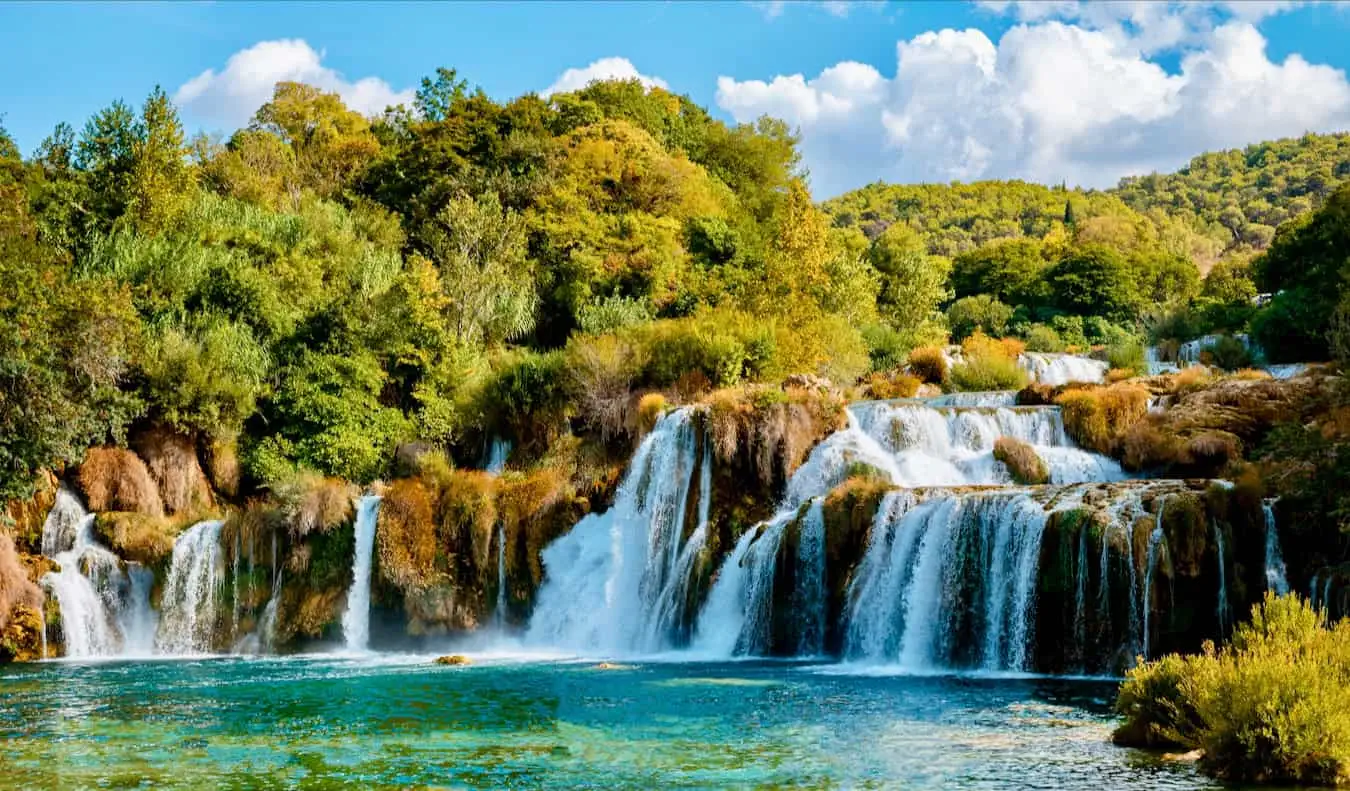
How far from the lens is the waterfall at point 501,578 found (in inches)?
1222

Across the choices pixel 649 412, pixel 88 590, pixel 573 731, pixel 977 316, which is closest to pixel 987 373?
pixel 649 412

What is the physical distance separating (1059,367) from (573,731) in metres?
30.1

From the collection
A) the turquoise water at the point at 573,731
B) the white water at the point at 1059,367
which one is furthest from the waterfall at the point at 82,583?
the white water at the point at 1059,367

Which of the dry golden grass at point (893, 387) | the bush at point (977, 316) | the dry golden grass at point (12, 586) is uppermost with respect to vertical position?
the bush at point (977, 316)

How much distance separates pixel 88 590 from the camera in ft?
102

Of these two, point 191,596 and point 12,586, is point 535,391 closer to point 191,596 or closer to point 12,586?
point 191,596

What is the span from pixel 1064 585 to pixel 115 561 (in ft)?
76.8

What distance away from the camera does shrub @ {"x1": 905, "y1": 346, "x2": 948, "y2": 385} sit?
135ft

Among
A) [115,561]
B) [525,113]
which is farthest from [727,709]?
[525,113]

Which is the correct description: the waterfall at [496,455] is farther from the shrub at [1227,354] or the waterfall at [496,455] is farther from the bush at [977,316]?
the bush at [977,316]

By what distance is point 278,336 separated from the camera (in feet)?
127

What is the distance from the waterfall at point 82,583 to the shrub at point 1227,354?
35554mm

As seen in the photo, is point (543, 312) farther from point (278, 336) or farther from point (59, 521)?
point (59, 521)

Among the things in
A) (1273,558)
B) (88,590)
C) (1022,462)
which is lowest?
(88,590)
